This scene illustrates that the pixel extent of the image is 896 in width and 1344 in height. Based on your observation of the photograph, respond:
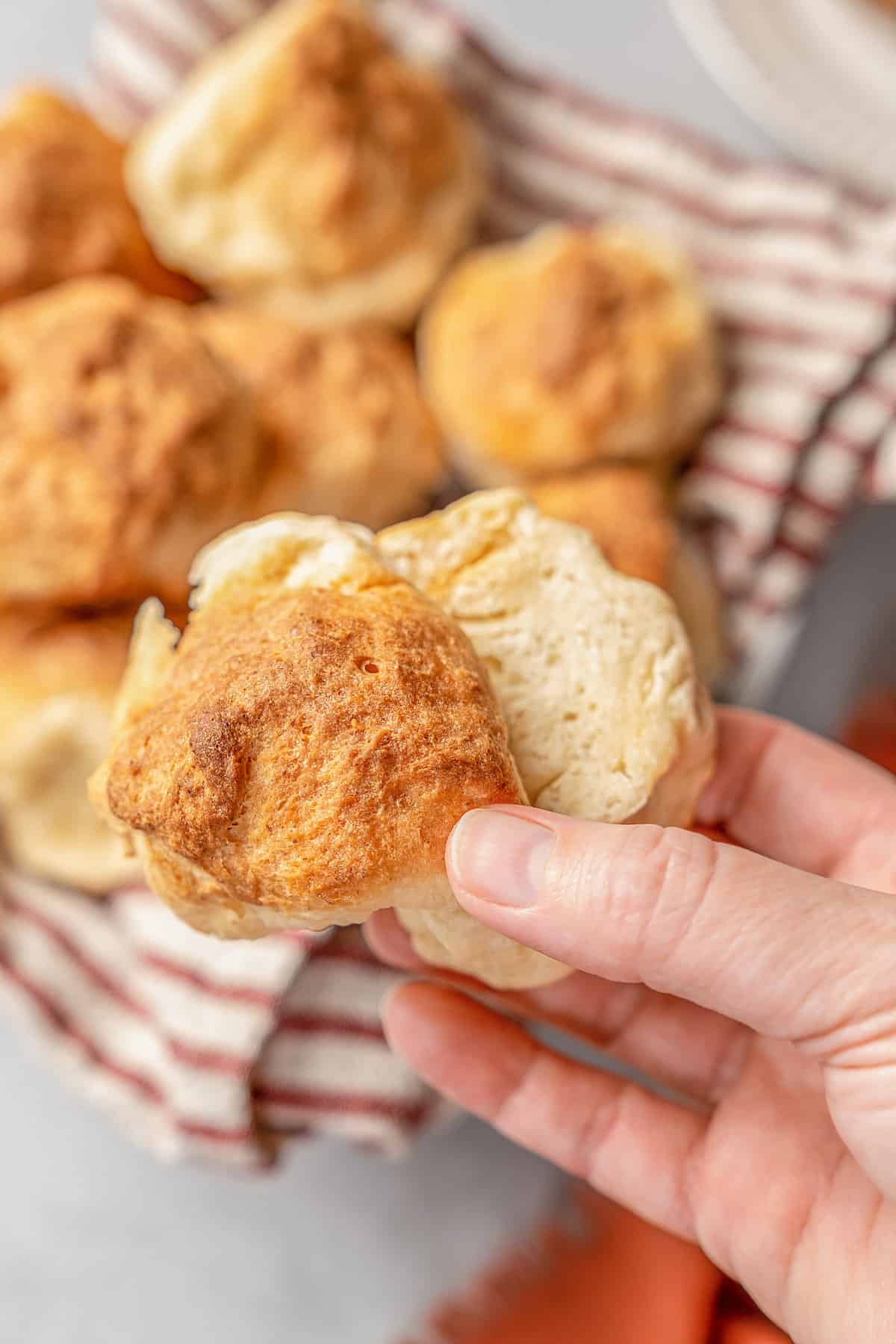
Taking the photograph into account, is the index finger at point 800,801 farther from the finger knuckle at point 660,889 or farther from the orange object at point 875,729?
the orange object at point 875,729

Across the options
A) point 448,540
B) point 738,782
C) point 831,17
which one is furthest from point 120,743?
point 831,17

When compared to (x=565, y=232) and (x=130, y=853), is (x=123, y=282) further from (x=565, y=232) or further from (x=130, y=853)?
(x=130, y=853)

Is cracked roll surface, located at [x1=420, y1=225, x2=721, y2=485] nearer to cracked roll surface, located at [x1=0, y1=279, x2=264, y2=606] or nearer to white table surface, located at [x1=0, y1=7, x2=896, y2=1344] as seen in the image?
cracked roll surface, located at [x1=0, y1=279, x2=264, y2=606]

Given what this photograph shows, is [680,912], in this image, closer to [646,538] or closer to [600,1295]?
[646,538]

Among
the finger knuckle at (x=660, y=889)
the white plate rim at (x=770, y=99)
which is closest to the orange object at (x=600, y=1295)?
the finger knuckle at (x=660, y=889)

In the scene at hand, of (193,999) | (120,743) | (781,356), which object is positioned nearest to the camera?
(120,743)

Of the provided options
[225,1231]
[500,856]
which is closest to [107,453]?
[500,856]

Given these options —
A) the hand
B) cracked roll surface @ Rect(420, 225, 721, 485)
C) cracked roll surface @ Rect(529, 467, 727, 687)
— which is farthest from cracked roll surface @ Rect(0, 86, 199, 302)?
the hand

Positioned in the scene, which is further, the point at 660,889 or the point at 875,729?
the point at 875,729
